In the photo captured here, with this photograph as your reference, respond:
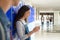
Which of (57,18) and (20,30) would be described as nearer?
(20,30)

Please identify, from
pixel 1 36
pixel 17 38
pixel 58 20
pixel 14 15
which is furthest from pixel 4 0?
pixel 58 20

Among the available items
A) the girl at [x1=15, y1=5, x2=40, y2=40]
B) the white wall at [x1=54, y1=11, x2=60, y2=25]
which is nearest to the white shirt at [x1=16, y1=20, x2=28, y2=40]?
the girl at [x1=15, y1=5, x2=40, y2=40]

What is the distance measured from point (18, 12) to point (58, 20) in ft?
67.1

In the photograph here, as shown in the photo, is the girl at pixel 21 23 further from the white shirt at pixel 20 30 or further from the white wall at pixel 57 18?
the white wall at pixel 57 18

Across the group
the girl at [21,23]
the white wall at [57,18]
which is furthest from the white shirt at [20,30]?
the white wall at [57,18]

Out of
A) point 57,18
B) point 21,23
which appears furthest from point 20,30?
point 57,18

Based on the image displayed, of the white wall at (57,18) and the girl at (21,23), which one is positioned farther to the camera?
the white wall at (57,18)

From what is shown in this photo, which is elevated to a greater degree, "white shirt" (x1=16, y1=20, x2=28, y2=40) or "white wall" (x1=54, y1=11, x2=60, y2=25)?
"white shirt" (x1=16, y1=20, x2=28, y2=40)

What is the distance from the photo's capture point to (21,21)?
4.85 feet

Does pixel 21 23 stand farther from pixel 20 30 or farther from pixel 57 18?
pixel 57 18

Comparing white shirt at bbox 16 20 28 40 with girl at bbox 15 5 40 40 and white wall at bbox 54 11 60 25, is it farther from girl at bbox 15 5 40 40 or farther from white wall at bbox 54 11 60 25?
white wall at bbox 54 11 60 25

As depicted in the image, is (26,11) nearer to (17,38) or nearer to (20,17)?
(20,17)

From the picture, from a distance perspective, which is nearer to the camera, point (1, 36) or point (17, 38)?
point (1, 36)

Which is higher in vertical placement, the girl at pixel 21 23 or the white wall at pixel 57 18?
the girl at pixel 21 23
